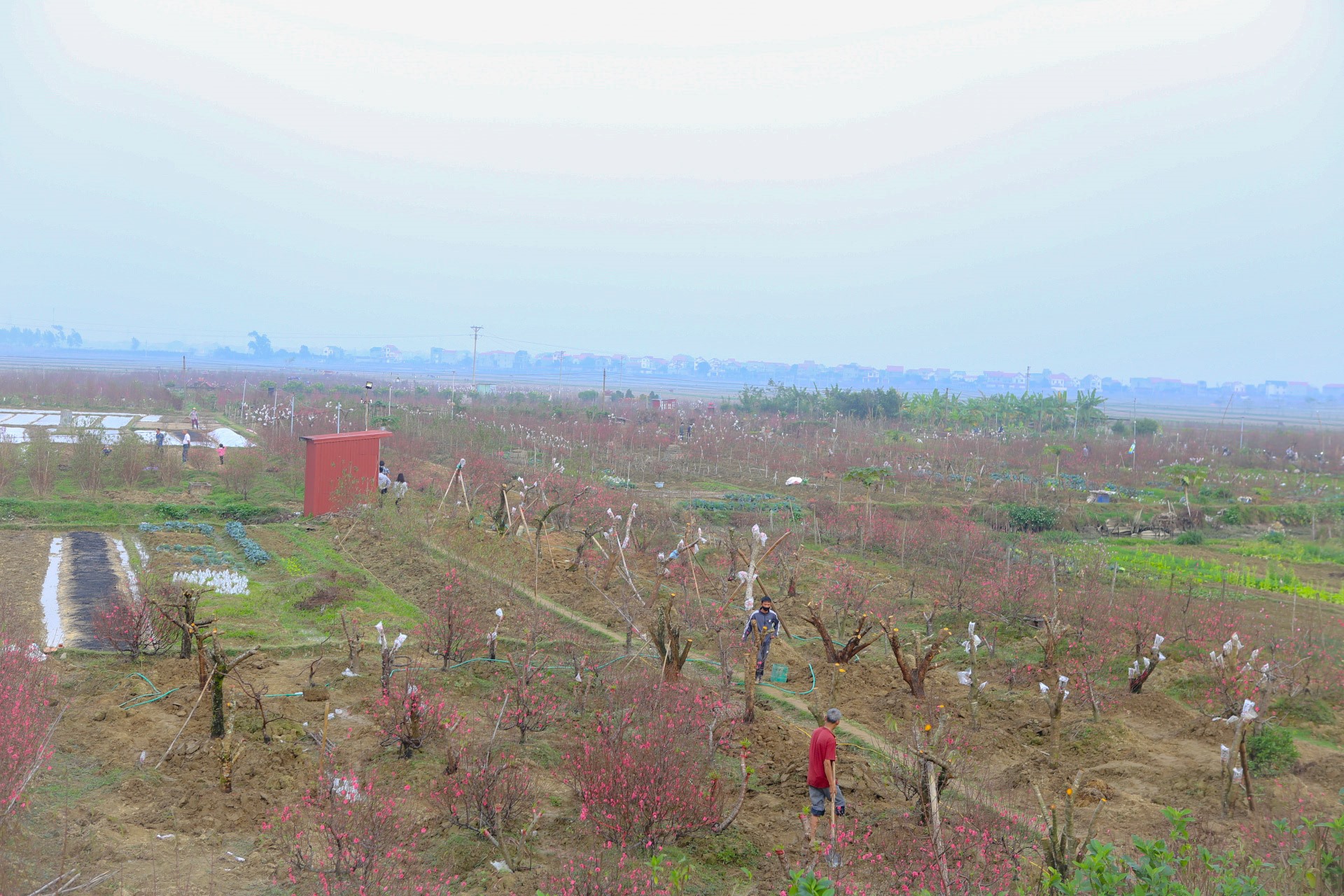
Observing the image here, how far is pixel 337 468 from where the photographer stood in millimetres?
20172

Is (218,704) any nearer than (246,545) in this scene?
Yes

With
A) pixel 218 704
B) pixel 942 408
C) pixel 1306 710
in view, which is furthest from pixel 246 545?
pixel 942 408

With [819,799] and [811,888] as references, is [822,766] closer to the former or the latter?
[819,799]

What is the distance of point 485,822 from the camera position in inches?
274

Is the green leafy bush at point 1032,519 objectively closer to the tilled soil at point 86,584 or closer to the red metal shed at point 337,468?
the red metal shed at point 337,468

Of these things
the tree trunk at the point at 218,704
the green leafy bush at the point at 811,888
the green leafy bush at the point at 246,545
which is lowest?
the green leafy bush at the point at 246,545

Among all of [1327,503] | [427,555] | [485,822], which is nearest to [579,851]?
[485,822]

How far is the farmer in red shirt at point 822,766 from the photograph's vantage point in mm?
7086

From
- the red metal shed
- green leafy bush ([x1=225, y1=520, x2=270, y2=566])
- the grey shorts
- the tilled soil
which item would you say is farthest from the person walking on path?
the red metal shed

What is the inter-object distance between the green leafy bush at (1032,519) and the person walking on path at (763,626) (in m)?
13.7

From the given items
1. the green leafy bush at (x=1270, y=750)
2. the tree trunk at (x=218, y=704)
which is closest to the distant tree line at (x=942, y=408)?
the green leafy bush at (x=1270, y=750)

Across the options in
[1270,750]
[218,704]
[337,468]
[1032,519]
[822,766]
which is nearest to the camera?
[822,766]

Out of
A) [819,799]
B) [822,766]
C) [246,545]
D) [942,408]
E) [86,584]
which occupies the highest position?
[942,408]

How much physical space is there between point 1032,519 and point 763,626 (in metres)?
14.5
